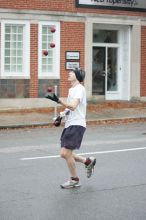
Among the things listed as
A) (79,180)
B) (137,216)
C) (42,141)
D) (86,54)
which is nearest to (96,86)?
(86,54)

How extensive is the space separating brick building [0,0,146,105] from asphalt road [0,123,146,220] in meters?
7.45

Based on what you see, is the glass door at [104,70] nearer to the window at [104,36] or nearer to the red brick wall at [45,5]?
the window at [104,36]

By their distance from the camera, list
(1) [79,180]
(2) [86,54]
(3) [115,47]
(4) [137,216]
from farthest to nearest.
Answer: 1. (3) [115,47]
2. (2) [86,54]
3. (1) [79,180]
4. (4) [137,216]

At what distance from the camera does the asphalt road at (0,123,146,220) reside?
745 centimetres

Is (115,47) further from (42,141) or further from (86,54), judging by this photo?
(42,141)

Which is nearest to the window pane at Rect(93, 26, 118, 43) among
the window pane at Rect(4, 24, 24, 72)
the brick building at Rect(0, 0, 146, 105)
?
the brick building at Rect(0, 0, 146, 105)

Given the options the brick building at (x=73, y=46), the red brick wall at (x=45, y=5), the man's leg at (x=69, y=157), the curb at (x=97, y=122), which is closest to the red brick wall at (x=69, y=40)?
the brick building at (x=73, y=46)

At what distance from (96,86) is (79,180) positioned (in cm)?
1530

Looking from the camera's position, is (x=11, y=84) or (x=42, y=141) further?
(x=11, y=84)

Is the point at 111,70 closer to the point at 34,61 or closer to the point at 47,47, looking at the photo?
the point at 47,47

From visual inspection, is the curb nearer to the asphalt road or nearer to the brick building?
the asphalt road

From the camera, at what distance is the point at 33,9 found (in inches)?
874

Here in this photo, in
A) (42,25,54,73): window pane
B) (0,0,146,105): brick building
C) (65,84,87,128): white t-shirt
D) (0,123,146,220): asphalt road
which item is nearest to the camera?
(0,123,146,220): asphalt road

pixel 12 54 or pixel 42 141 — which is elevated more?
pixel 12 54
